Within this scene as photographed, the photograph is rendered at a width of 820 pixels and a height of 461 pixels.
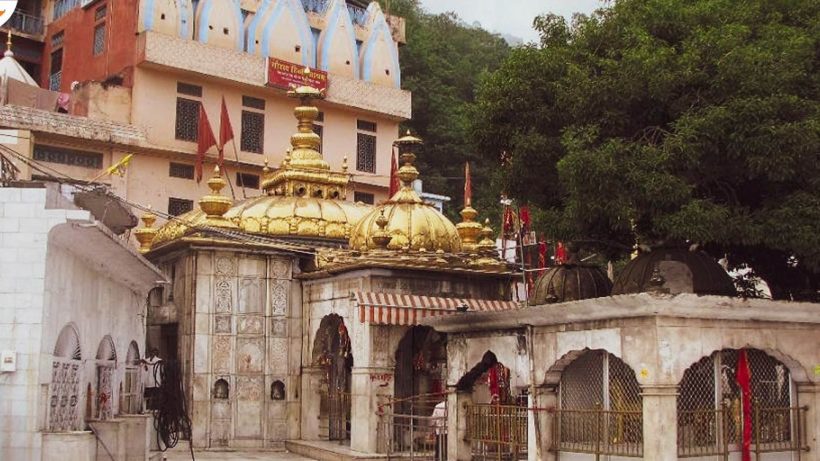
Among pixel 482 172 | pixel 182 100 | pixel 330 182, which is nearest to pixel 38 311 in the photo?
pixel 330 182

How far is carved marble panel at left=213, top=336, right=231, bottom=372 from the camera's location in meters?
23.0

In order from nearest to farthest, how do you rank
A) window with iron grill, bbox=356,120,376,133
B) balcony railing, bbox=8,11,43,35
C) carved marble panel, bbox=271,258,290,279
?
carved marble panel, bbox=271,258,290,279
window with iron grill, bbox=356,120,376,133
balcony railing, bbox=8,11,43,35

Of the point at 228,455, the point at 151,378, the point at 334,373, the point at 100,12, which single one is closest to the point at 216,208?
the point at 151,378

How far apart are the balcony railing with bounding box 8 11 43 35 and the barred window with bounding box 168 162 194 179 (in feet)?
49.3

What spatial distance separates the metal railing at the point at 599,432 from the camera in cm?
1383

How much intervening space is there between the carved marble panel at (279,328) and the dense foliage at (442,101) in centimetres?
2444

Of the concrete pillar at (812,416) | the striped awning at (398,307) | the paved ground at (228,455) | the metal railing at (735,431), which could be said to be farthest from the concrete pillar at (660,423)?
the paved ground at (228,455)

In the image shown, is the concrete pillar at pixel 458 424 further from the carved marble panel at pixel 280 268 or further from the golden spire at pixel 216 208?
the golden spire at pixel 216 208

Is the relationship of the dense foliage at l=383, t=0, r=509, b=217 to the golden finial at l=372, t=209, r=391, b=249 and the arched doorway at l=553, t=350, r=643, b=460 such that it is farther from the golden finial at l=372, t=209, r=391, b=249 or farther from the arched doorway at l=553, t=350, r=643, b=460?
the arched doorway at l=553, t=350, r=643, b=460

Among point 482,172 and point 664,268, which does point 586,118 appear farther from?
point 482,172

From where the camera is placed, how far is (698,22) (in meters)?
16.7

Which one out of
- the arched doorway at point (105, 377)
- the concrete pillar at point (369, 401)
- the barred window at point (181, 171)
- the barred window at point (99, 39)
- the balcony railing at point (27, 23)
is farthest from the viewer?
the balcony railing at point (27, 23)

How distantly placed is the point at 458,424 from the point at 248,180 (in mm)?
22551

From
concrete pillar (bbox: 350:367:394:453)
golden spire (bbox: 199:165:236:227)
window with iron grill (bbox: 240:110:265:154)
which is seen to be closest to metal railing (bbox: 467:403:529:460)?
concrete pillar (bbox: 350:367:394:453)
